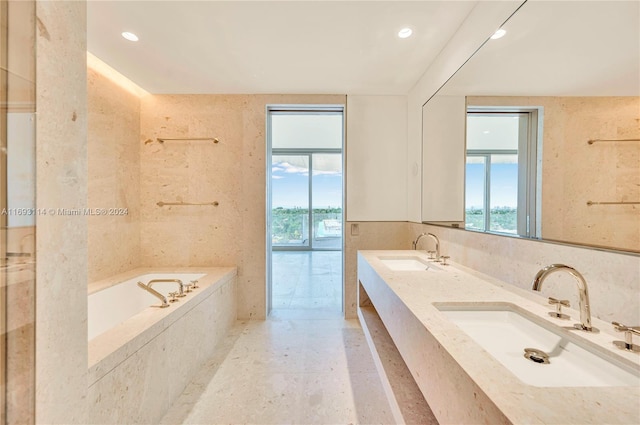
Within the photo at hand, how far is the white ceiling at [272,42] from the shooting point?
1.58 metres

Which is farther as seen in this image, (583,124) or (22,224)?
(583,124)

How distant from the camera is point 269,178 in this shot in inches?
115

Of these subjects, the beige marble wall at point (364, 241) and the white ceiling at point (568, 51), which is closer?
the white ceiling at point (568, 51)

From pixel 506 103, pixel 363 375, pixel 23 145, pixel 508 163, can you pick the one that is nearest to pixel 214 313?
pixel 363 375

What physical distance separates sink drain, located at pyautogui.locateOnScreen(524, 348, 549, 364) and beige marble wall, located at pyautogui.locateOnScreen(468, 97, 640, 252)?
1.45 feet

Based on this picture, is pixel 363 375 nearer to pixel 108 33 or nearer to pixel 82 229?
pixel 82 229

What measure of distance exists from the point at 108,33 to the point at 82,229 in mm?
1826

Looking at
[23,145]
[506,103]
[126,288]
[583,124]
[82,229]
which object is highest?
[506,103]

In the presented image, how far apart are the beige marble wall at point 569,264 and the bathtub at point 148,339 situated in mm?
1948

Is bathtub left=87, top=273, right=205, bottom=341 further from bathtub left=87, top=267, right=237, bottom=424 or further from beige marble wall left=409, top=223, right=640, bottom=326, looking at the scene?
beige marble wall left=409, top=223, right=640, bottom=326

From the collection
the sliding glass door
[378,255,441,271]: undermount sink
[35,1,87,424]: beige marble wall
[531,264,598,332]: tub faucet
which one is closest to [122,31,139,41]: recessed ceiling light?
[35,1,87,424]: beige marble wall

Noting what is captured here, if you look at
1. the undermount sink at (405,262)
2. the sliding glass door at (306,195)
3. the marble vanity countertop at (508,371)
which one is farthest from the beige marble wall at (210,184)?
the sliding glass door at (306,195)

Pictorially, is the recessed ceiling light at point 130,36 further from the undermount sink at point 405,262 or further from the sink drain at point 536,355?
the sink drain at point 536,355

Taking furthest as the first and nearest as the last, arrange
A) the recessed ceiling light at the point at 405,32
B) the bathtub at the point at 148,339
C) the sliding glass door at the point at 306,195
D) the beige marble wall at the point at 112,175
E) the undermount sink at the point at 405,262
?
the sliding glass door at the point at 306,195, the beige marble wall at the point at 112,175, the undermount sink at the point at 405,262, the recessed ceiling light at the point at 405,32, the bathtub at the point at 148,339
